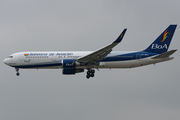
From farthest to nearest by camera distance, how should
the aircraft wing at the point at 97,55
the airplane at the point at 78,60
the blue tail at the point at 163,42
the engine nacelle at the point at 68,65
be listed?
1. the blue tail at the point at 163,42
2. the airplane at the point at 78,60
3. the engine nacelle at the point at 68,65
4. the aircraft wing at the point at 97,55

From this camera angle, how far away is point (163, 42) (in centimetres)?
5500

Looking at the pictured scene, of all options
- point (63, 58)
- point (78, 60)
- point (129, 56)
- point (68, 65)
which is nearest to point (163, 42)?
point (129, 56)

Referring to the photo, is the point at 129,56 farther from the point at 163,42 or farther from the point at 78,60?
the point at 78,60

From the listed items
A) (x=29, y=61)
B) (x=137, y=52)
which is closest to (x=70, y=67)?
(x=29, y=61)

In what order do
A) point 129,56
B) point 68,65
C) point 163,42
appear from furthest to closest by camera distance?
point 163,42 < point 129,56 < point 68,65

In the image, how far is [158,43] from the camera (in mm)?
54938

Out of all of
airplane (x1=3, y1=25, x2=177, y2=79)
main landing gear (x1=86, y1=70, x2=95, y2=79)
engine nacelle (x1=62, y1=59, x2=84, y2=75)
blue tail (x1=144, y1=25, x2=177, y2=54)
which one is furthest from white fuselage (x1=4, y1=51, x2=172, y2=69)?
blue tail (x1=144, y1=25, x2=177, y2=54)

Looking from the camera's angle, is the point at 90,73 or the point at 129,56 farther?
the point at 129,56

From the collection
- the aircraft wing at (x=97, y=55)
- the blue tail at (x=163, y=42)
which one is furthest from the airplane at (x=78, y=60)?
the blue tail at (x=163, y=42)

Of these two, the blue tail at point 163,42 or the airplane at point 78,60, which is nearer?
the airplane at point 78,60

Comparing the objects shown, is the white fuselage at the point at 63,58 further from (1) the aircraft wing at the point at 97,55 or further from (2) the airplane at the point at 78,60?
(1) the aircraft wing at the point at 97,55

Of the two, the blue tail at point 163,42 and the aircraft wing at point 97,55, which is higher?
the blue tail at point 163,42

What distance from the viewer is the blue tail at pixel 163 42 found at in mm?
54519

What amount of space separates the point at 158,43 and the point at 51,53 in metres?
17.8
